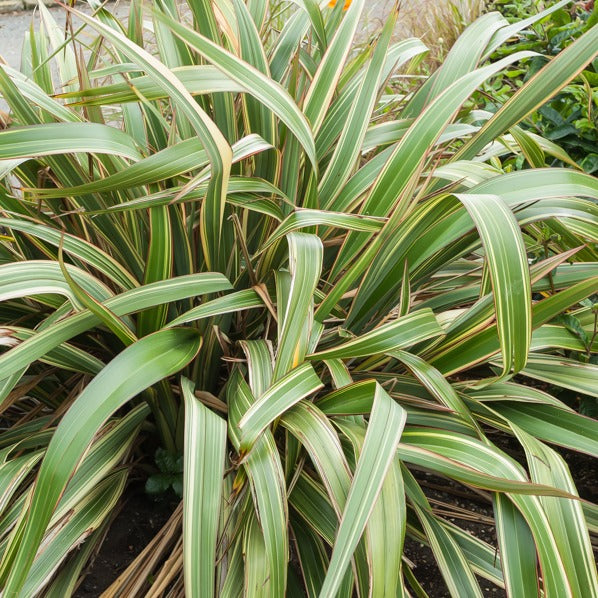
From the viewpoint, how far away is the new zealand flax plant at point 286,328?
2.90 feet

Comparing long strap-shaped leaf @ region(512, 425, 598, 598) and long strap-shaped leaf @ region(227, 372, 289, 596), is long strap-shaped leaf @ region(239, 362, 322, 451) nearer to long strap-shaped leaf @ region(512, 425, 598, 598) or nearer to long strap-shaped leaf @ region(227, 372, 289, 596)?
long strap-shaped leaf @ region(227, 372, 289, 596)

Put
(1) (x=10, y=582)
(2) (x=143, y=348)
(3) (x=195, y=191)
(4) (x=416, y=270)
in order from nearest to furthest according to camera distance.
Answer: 1. (1) (x=10, y=582)
2. (2) (x=143, y=348)
3. (3) (x=195, y=191)
4. (4) (x=416, y=270)

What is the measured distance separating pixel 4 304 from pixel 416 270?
0.71 m

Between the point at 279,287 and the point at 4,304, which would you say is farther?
the point at 4,304

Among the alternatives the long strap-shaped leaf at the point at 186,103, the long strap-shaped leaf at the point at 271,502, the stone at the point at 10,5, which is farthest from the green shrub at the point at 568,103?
the stone at the point at 10,5

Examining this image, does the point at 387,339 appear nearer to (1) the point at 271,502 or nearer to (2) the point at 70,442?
(1) the point at 271,502

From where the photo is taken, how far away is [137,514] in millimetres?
1317

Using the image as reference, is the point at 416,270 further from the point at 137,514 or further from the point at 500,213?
the point at 137,514

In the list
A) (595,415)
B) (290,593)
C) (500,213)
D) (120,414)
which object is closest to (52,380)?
(120,414)

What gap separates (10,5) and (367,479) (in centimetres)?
451

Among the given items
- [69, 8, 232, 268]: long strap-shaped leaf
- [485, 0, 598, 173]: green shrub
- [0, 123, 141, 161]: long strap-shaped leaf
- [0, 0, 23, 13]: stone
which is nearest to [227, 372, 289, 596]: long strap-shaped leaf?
[69, 8, 232, 268]: long strap-shaped leaf

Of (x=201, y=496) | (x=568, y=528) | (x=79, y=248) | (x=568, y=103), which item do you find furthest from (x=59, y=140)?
(x=568, y=103)

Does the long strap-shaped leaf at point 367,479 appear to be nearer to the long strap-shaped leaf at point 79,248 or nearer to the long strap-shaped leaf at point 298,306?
the long strap-shaped leaf at point 298,306

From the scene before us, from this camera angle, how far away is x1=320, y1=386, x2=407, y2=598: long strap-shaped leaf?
0.78 meters
